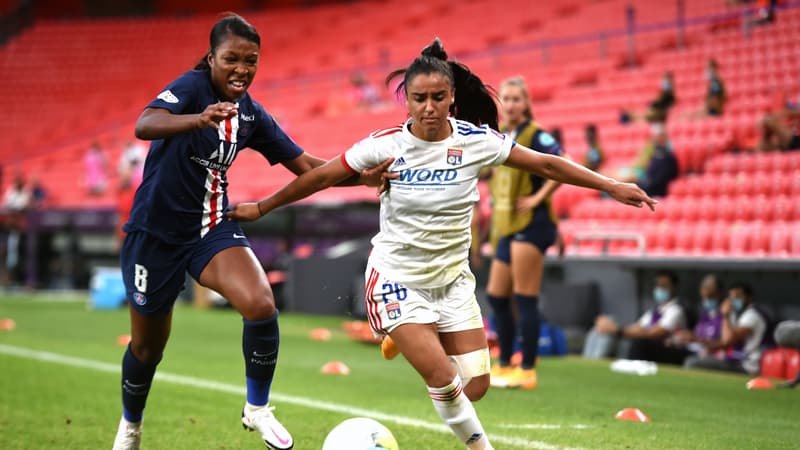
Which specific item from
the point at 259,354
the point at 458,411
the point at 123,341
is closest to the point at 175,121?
the point at 259,354

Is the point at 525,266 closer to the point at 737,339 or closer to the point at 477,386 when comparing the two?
the point at 737,339

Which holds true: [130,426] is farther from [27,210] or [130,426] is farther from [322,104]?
[322,104]

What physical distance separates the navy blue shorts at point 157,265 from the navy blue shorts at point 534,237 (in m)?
3.54

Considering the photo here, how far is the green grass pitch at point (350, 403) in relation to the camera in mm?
5609

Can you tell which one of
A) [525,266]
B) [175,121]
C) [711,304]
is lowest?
[711,304]

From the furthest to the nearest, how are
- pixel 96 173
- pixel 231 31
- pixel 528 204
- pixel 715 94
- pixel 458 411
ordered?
1. pixel 96 173
2. pixel 715 94
3. pixel 528 204
4. pixel 231 31
5. pixel 458 411

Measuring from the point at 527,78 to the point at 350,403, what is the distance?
51.0 feet

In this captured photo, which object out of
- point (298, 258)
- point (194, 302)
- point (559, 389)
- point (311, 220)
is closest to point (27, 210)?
point (194, 302)

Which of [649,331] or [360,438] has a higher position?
[360,438]

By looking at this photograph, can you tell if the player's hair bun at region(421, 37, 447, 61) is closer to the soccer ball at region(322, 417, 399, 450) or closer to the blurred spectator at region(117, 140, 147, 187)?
the soccer ball at region(322, 417, 399, 450)

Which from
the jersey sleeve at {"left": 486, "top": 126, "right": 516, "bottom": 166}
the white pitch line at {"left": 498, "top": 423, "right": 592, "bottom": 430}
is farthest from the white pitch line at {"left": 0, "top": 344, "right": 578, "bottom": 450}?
the jersey sleeve at {"left": 486, "top": 126, "right": 516, "bottom": 166}

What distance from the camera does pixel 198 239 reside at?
490cm

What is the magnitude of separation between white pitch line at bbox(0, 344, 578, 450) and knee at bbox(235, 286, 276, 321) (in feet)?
5.08

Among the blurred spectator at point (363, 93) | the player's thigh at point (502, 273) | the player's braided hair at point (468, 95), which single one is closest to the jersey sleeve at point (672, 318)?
the player's thigh at point (502, 273)
